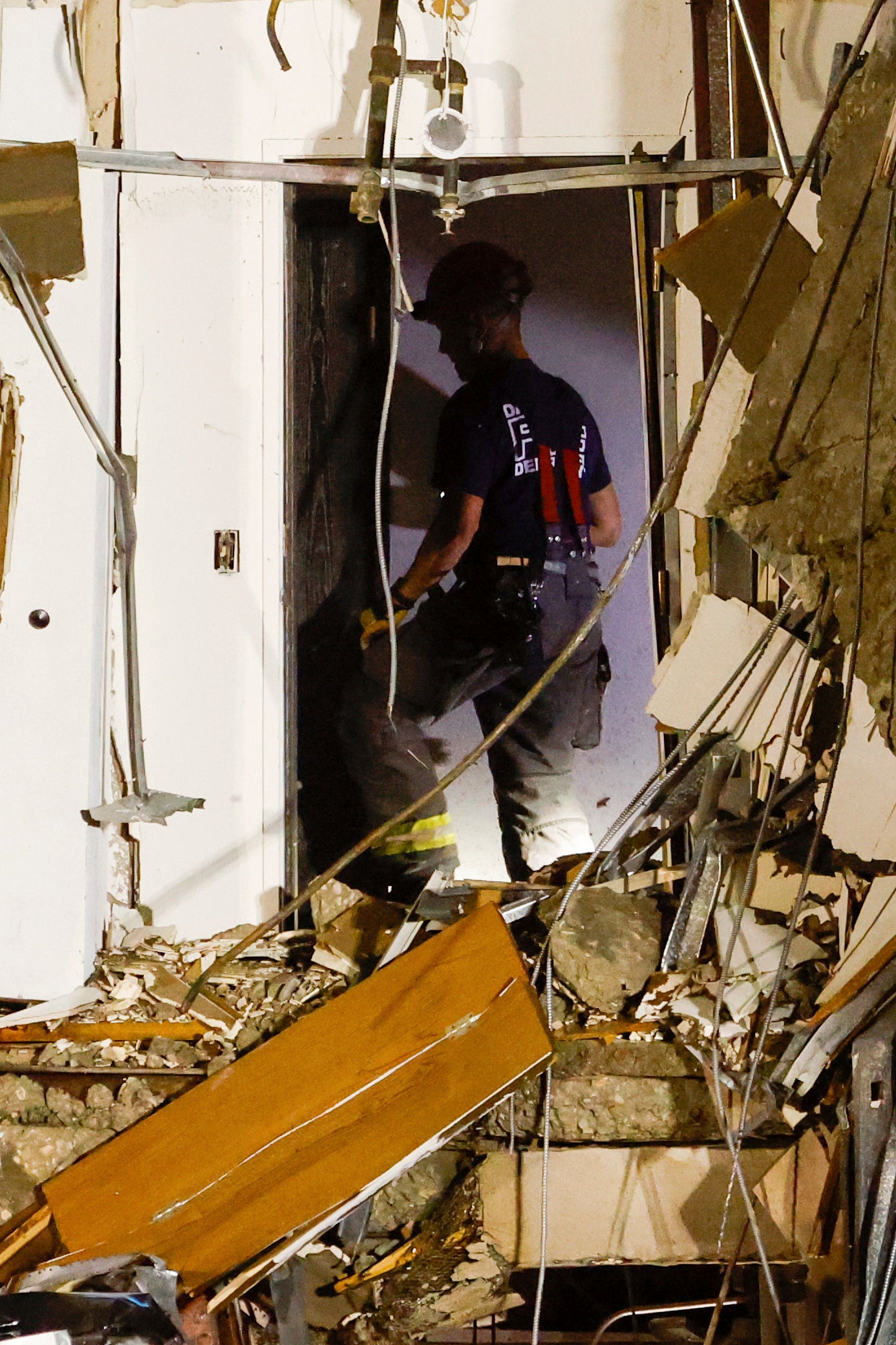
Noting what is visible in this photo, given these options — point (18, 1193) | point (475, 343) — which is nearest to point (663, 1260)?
point (18, 1193)

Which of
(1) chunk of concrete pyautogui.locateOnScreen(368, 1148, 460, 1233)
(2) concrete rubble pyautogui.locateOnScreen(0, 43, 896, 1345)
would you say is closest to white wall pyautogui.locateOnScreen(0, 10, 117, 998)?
(2) concrete rubble pyautogui.locateOnScreen(0, 43, 896, 1345)

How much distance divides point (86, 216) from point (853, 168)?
158 centimetres

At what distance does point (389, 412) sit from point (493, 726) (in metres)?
0.73

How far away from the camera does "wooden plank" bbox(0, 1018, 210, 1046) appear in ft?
6.55

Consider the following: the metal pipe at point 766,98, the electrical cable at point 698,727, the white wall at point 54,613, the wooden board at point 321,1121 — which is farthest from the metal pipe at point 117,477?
the metal pipe at point 766,98

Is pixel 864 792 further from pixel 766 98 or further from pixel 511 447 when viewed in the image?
pixel 766 98

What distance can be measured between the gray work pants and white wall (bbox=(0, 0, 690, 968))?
26cm

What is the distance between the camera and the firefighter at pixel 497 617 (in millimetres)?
2141

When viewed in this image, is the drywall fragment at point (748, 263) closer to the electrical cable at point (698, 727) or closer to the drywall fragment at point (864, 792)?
the electrical cable at point (698, 727)

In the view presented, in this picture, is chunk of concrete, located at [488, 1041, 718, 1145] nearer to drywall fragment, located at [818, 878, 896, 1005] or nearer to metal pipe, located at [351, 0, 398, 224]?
drywall fragment, located at [818, 878, 896, 1005]

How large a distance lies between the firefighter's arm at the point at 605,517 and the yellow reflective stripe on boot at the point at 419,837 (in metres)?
0.70

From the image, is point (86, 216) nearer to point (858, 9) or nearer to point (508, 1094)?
point (858, 9)

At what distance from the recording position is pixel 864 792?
1828mm

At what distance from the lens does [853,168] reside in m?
1.86
